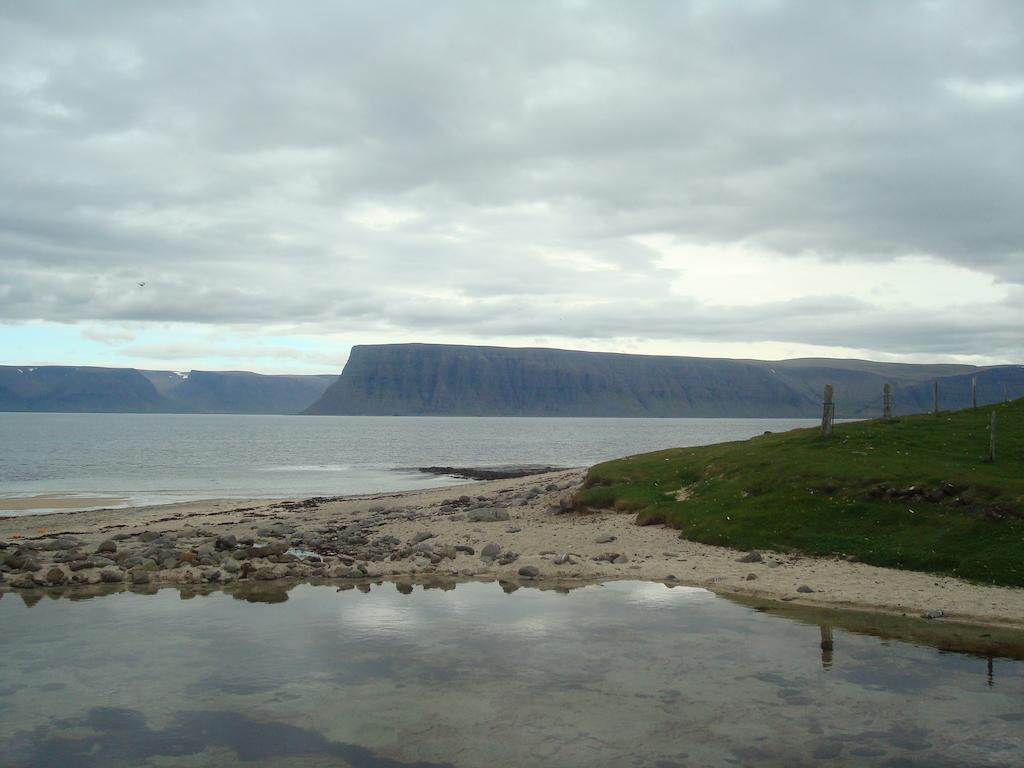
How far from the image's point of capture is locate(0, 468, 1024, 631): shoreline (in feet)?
70.9

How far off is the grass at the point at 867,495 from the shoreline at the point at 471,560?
0.89 metres

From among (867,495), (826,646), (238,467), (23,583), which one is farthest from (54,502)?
(826,646)

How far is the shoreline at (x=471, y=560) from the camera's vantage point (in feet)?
70.9

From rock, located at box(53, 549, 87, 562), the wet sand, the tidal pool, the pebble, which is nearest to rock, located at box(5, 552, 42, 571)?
rock, located at box(53, 549, 87, 562)

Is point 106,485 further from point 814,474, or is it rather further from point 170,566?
point 814,474

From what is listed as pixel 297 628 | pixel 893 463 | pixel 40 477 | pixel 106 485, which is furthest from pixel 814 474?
pixel 40 477

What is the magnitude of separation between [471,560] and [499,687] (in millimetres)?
13251

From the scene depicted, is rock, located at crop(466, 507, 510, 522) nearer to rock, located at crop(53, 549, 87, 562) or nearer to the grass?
the grass

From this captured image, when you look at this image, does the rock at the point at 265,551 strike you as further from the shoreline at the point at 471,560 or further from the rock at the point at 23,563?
the rock at the point at 23,563

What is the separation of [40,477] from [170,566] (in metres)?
60.9

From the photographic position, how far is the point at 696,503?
1262 inches

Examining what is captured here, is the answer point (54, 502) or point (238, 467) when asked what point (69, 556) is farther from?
point (238, 467)

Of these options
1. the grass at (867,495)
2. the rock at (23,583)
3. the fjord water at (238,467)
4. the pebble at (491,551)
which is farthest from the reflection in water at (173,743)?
the fjord water at (238,467)

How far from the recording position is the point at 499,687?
15.3m
